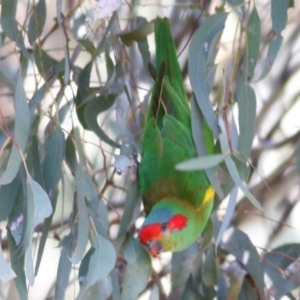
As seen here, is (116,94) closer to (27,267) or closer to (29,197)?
(29,197)

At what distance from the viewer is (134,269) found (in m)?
1.21

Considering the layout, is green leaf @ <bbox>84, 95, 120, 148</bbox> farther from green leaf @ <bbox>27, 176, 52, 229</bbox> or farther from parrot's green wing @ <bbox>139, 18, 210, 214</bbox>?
green leaf @ <bbox>27, 176, 52, 229</bbox>

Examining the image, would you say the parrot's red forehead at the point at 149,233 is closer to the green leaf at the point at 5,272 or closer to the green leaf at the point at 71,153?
the green leaf at the point at 71,153

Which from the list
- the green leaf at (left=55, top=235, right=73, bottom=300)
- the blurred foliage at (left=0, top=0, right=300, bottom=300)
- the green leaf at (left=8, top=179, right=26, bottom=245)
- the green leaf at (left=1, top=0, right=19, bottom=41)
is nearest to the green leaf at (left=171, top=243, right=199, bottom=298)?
the blurred foliage at (left=0, top=0, right=300, bottom=300)

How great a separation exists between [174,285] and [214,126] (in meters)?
0.56

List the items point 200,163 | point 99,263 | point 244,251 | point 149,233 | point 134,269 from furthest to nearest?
point 244,251, point 149,233, point 134,269, point 99,263, point 200,163

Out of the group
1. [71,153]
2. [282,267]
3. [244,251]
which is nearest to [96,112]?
[71,153]

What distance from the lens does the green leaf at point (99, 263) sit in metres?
1.07

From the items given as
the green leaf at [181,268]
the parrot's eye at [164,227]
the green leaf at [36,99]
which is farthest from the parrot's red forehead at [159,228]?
the green leaf at [36,99]

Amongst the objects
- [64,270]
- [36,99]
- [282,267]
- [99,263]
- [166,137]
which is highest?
[36,99]

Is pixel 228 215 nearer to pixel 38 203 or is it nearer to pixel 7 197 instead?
pixel 38 203

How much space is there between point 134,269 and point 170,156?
35cm

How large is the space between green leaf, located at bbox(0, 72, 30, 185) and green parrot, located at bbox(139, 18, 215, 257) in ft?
1.33

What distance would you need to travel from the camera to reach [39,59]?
1.40 meters
